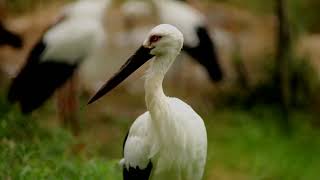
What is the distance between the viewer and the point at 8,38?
938 centimetres

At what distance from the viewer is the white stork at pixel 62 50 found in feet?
27.8

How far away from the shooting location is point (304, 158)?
324 inches

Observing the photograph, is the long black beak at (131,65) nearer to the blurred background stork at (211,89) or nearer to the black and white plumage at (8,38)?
the blurred background stork at (211,89)

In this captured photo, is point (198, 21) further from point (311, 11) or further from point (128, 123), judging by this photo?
point (311, 11)

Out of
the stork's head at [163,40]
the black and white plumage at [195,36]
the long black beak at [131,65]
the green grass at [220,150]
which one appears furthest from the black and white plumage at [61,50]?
the stork's head at [163,40]

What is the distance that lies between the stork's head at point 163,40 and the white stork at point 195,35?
4.35 meters

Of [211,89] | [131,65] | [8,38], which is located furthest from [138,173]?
[211,89]

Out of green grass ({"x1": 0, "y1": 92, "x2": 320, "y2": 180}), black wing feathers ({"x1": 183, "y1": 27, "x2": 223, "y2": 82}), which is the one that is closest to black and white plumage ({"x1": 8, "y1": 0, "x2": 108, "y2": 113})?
green grass ({"x1": 0, "y1": 92, "x2": 320, "y2": 180})

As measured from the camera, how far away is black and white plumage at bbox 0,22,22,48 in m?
9.31

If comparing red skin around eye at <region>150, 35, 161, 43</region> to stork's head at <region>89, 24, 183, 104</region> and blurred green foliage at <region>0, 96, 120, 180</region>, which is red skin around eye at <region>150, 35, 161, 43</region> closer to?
stork's head at <region>89, 24, 183, 104</region>

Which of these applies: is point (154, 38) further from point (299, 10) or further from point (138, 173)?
point (299, 10)

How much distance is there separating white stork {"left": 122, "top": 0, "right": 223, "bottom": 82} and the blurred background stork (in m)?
0.01

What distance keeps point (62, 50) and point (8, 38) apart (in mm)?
918

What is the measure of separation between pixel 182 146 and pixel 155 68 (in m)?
0.46
